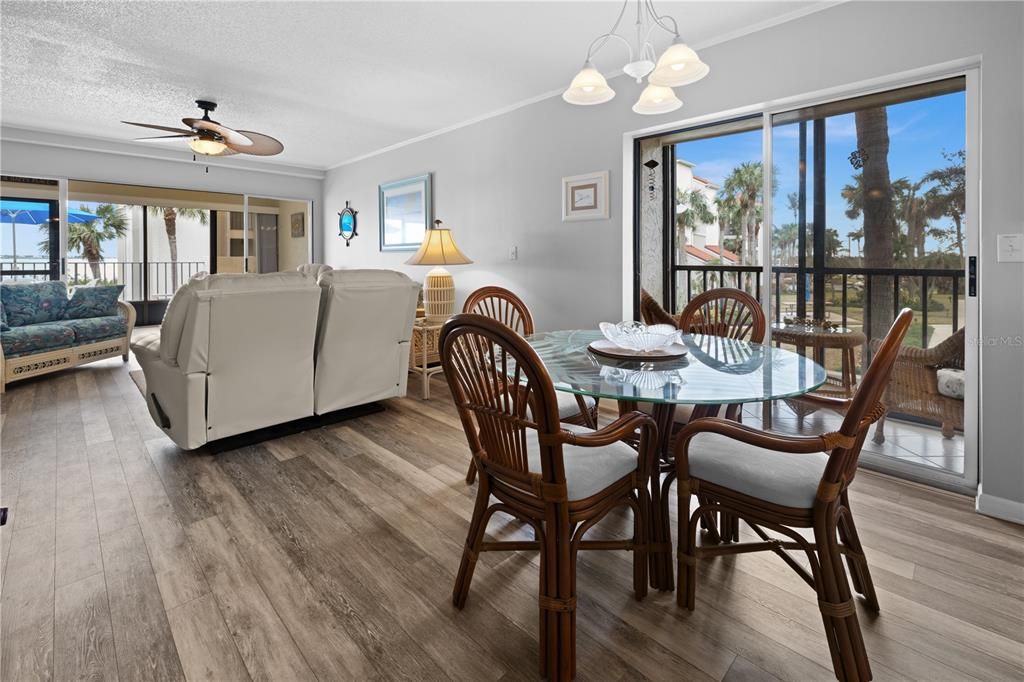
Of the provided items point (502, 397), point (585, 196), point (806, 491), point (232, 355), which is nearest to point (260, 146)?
point (232, 355)

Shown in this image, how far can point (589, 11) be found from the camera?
2828 mm

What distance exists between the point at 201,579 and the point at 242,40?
123 inches

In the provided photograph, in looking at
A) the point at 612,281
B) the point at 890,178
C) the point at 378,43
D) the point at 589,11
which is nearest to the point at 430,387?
the point at 612,281

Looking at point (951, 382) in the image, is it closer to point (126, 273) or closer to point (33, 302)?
point (33, 302)

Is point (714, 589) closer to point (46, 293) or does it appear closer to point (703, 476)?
point (703, 476)

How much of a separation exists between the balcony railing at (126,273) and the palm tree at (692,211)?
18.4 ft

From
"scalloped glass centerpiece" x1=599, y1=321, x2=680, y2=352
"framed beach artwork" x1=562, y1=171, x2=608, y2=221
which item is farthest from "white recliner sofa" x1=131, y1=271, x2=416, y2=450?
"framed beach artwork" x1=562, y1=171, x2=608, y2=221

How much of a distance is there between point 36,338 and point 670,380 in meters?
5.36

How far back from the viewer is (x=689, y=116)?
10.7ft

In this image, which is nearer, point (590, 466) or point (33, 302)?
point (590, 466)

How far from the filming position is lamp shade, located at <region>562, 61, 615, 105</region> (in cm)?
208

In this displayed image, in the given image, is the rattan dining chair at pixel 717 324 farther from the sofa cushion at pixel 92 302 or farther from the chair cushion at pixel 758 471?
the sofa cushion at pixel 92 302

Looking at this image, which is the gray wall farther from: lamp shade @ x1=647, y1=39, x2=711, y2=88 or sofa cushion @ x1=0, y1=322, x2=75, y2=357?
sofa cushion @ x1=0, y1=322, x2=75, y2=357

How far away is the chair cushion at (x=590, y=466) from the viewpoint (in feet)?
4.57
